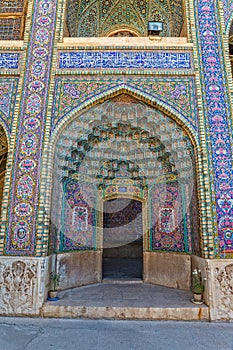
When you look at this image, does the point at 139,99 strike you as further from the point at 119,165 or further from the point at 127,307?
the point at 127,307

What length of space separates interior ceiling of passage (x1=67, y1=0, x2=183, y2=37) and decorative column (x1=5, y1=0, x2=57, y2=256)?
2.15 m

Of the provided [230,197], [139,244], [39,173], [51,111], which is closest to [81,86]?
[51,111]

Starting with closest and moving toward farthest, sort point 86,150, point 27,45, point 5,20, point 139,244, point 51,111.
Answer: point 51,111, point 27,45, point 86,150, point 5,20, point 139,244

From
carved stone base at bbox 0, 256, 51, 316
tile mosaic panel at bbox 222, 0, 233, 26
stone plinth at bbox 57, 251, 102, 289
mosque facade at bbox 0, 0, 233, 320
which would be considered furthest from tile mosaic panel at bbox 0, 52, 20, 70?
tile mosaic panel at bbox 222, 0, 233, 26

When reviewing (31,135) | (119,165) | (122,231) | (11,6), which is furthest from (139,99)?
(122,231)

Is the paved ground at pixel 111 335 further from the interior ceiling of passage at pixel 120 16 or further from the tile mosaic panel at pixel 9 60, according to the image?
the interior ceiling of passage at pixel 120 16

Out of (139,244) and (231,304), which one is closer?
(231,304)

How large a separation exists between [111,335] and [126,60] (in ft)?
15.7

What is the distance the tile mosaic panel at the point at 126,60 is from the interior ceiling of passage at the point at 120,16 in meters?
2.55

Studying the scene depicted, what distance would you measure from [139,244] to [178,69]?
7.54 metres

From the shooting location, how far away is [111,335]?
337 cm

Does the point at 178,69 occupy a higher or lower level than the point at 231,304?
higher

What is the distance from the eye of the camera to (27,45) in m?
5.18

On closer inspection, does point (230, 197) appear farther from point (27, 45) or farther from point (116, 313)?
point (27, 45)
